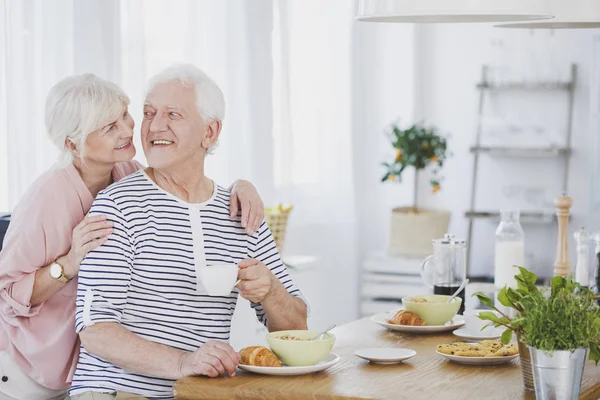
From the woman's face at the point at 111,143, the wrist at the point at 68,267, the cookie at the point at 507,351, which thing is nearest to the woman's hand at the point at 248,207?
the woman's face at the point at 111,143

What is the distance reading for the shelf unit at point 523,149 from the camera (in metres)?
5.98

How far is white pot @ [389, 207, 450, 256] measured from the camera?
213 inches

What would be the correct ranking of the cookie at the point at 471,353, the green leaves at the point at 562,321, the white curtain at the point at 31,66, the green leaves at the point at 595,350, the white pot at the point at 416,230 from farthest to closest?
the white pot at the point at 416,230 < the white curtain at the point at 31,66 < the cookie at the point at 471,353 < the green leaves at the point at 595,350 < the green leaves at the point at 562,321

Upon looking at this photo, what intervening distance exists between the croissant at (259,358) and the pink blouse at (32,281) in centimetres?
57

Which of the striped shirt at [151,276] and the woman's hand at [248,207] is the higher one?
the woman's hand at [248,207]

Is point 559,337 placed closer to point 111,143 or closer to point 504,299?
point 504,299

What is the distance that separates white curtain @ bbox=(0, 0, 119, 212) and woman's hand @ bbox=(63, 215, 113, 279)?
0.80m

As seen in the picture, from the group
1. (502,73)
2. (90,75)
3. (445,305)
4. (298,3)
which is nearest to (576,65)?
(502,73)

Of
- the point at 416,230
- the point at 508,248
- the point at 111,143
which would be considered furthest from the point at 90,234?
the point at 416,230

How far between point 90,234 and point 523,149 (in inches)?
161

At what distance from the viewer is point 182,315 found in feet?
8.23

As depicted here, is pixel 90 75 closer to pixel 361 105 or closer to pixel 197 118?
pixel 197 118

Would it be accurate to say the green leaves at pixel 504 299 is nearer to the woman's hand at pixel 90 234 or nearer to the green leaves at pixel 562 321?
the green leaves at pixel 562 321

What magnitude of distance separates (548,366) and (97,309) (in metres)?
1.04
